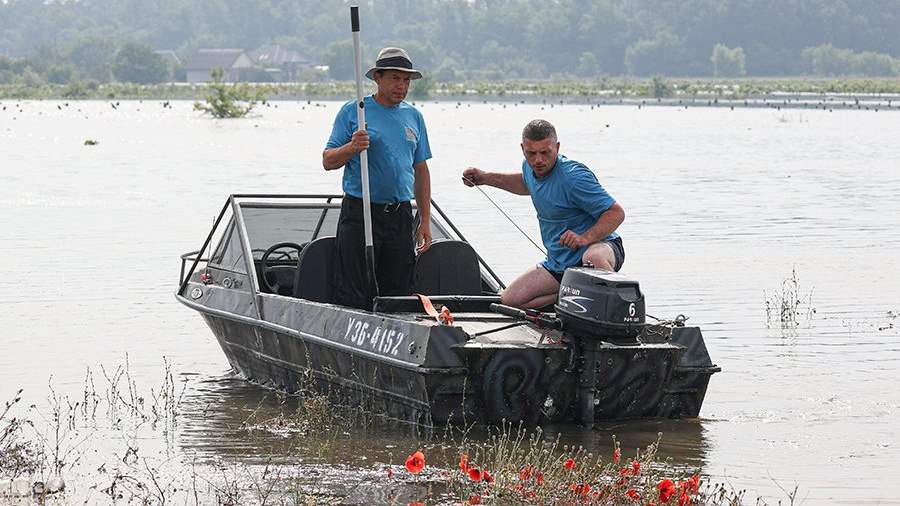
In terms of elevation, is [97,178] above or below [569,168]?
below

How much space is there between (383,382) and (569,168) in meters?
1.71

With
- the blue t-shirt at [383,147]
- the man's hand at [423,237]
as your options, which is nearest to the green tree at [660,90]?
the man's hand at [423,237]

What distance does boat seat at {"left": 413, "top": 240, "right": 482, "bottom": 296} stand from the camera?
11.4 meters

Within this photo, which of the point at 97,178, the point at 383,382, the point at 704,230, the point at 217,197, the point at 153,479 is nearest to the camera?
the point at 153,479

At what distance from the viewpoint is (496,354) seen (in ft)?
30.9

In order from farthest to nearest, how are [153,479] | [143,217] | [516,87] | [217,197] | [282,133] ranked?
[516,87]
[282,133]
[217,197]
[143,217]
[153,479]

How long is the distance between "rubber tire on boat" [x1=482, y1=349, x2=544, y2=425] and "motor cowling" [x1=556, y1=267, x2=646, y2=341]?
1.08ft

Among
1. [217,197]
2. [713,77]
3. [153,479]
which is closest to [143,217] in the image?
[217,197]

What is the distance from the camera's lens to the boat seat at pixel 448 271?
11430mm

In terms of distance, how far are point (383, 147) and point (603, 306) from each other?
2.10m

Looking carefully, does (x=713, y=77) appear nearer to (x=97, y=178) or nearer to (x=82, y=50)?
(x=82, y=50)

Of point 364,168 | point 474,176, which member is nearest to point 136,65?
point 474,176

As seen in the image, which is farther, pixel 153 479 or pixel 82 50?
pixel 82 50

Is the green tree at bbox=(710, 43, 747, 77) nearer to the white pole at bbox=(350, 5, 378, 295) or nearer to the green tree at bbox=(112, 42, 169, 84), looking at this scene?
the green tree at bbox=(112, 42, 169, 84)
